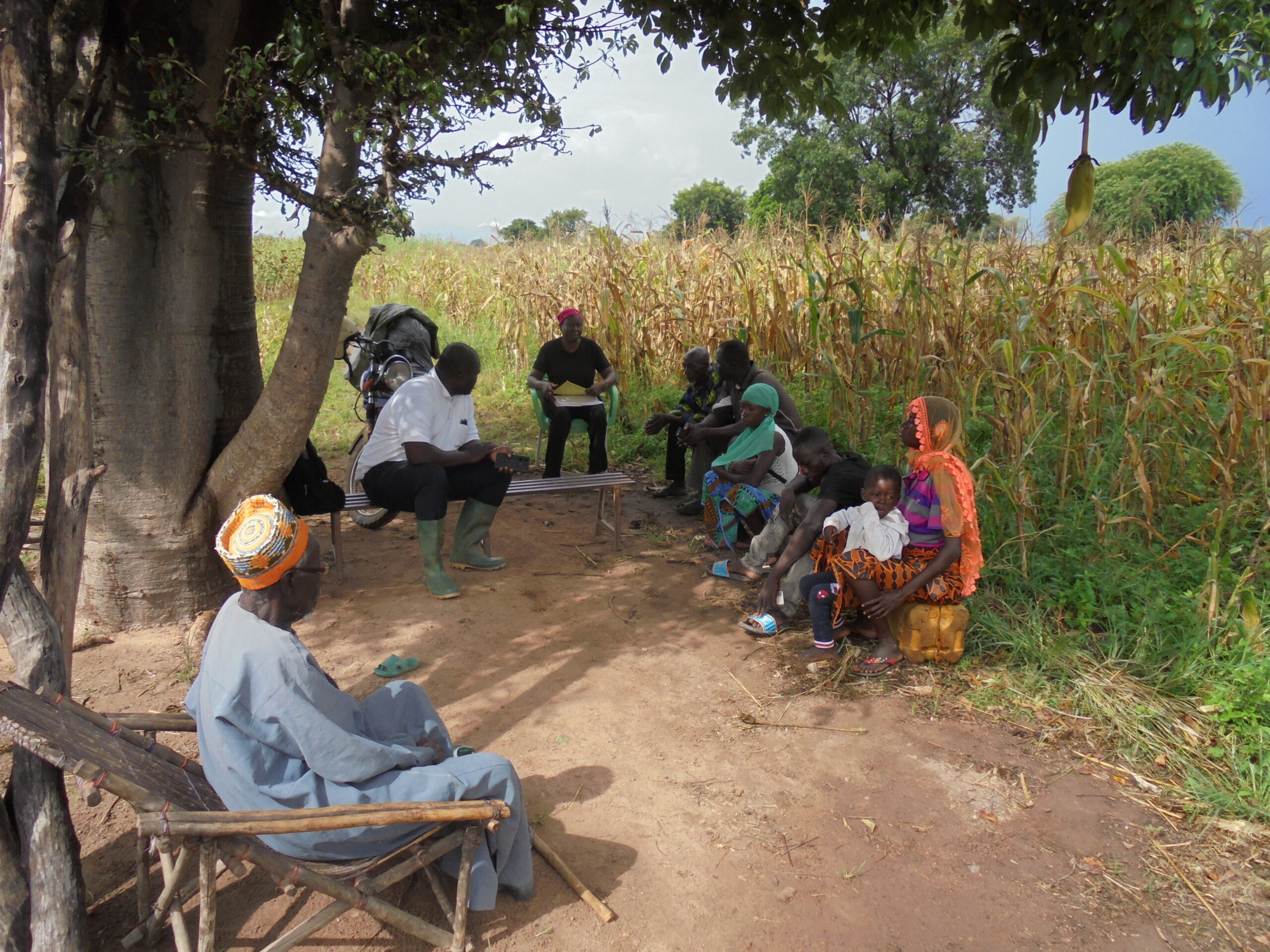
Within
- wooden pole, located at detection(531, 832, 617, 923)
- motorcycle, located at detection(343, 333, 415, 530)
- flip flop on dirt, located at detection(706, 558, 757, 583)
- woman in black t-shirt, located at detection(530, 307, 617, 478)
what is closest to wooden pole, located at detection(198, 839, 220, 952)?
wooden pole, located at detection(531, 832, 617, 923)

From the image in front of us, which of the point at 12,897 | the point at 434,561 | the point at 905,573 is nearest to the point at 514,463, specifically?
the point at 434,561

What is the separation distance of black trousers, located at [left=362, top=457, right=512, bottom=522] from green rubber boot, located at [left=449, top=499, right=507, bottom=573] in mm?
56

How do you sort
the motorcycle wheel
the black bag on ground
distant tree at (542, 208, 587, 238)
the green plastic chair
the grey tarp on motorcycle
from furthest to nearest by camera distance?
distant tree at (542, 208, 587, 238) < the green plastic chair < the grey tarp on motorcycle < the motorcycle wheel < the black bag on ground

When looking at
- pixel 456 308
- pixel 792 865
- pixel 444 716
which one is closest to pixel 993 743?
pixel 792 865

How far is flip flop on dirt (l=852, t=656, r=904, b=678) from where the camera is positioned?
156 inches

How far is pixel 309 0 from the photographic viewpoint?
406cm

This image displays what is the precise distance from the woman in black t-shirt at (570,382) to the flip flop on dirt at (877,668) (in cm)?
347

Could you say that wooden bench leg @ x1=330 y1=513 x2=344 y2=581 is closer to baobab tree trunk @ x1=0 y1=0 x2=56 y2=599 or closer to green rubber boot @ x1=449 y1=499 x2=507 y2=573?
green rubber boot @ x1=449 y1=499 x2=507 y2=573

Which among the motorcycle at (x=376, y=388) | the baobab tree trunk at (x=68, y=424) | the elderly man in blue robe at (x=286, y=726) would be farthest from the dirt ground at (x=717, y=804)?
the motorcycle at (x=376, y=388)

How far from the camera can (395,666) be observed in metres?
3.92

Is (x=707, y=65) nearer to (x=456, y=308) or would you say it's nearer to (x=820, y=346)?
(x=820, y=346)

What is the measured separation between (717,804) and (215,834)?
5.72 feet

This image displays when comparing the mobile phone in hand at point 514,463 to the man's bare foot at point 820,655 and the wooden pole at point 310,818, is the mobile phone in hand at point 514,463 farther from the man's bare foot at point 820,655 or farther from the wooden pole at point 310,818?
the wooden pole at point 310,818

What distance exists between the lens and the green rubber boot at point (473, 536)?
16.8ft
